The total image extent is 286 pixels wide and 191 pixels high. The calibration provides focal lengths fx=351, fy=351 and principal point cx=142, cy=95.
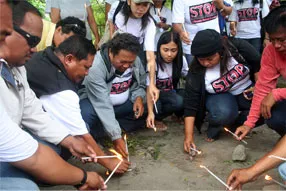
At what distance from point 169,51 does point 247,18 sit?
2.04m

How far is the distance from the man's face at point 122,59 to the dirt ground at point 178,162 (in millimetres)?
1075

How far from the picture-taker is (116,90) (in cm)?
463

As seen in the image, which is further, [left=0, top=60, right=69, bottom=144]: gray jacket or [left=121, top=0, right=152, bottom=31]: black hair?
[left=121, top=0, right=152, bottom=31]: black hair

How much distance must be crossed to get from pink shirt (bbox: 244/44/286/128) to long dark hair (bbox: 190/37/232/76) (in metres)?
0.45

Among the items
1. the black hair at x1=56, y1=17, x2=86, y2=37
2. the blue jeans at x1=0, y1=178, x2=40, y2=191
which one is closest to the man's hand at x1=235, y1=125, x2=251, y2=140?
the black hair at x1=56, y1=17, x2=86, y2=37

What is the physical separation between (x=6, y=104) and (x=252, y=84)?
3211mm

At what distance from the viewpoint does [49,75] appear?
3.44 metres

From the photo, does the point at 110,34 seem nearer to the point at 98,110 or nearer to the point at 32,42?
the point at 98,110

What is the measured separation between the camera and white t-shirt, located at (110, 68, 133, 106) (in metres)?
4.60

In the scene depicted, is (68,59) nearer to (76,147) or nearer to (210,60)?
(76,147)

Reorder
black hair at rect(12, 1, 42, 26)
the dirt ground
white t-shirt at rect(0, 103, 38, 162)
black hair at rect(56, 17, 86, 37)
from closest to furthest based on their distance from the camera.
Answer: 1. white t-shirt at rect(0, 103, 38, 162)
2. black hair at rect(12, 1, 42, 26)
3. the dirt ground
4. black hair at rect(56, 17, 86, 37)

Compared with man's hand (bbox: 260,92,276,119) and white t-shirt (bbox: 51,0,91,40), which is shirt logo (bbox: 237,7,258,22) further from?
white t-shirt (bbox: 51,0,91,40)

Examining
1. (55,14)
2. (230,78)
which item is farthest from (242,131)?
(55,14)

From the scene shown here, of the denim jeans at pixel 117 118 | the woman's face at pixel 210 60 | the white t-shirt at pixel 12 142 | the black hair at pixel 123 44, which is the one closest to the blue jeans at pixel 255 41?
the woman's face at pixel 210 60
